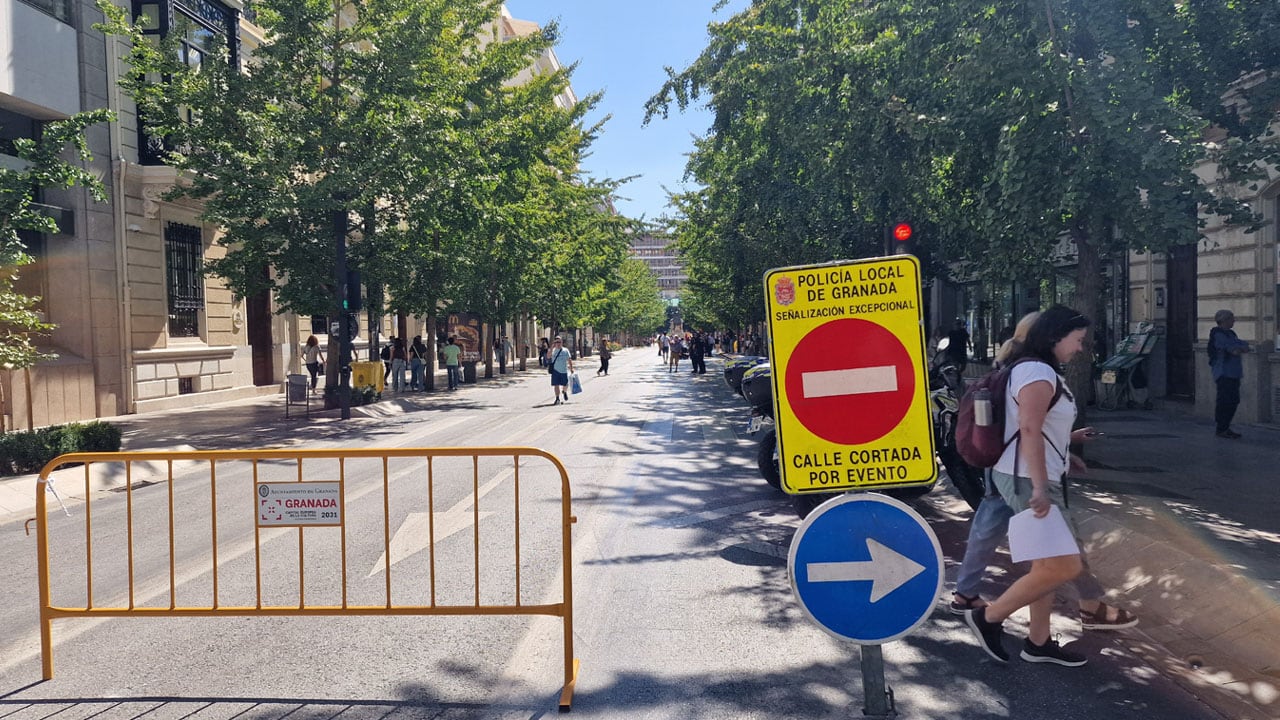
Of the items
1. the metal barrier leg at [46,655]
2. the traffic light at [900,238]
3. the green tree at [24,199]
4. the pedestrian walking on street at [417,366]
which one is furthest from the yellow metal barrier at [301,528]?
the pedestrian walking on street at [417,366]

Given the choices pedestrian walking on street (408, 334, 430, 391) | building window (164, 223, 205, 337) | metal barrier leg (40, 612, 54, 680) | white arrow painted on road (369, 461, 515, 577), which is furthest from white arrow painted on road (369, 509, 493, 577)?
pedestrian walking on street (408, 334, 430, 391)

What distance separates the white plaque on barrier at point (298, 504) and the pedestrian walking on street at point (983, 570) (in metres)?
3.39

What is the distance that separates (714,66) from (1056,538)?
13121 mm

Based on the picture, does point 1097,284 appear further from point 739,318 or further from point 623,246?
point 739,318

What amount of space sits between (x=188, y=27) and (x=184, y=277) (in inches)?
239

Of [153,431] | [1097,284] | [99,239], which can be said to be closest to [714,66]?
[1097,284]

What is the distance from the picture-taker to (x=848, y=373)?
3109mm

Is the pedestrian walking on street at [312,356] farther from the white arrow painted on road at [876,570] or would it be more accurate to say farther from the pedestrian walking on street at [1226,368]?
the white arrow painted on road at [876,570]

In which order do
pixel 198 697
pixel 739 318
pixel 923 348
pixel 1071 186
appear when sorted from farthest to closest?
pixel 739 318, pixel 1071 186, pixel 198 697, pixel 923 348

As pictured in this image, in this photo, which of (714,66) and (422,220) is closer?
(714,66)

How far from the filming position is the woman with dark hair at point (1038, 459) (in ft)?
13.0

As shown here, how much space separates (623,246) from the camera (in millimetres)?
43875

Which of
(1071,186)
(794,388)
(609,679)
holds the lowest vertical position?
(609,679)

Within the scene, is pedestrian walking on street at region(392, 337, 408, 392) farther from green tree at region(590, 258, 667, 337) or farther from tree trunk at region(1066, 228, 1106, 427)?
green tree at region(590, 258, 667, 337)
